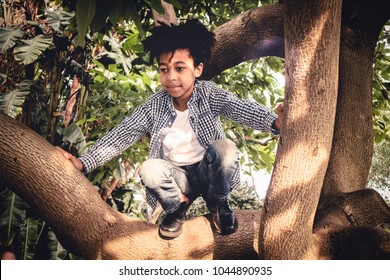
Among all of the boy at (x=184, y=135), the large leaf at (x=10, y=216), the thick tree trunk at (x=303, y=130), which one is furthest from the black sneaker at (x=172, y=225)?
the large leaf at (x=10, y=216)

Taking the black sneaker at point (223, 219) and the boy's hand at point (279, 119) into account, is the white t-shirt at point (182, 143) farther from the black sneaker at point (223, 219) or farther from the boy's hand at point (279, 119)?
the boy's hand at point (279, 119)

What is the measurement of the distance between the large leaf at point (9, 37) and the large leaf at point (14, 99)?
0.86 feet

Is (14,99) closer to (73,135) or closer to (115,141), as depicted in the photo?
(73,135)

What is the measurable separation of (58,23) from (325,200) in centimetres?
221

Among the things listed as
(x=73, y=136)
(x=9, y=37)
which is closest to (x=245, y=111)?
(x=73, y=136)

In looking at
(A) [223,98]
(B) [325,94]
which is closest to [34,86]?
(A) [223,98]

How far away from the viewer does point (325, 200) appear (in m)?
1.78

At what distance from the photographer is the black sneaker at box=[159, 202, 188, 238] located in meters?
1.58

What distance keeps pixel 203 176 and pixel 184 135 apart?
26 centimetres

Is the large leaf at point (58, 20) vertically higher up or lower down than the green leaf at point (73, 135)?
higher up

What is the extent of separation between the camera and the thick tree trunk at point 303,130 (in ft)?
4.38

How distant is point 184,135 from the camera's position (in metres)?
1.80

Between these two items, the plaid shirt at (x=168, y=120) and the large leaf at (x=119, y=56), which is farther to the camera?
the large leaf at (x=119, y=56)

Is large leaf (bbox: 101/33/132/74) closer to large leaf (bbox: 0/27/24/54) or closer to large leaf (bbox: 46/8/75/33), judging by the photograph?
large leaf (bbox: 46/8/75/33)
